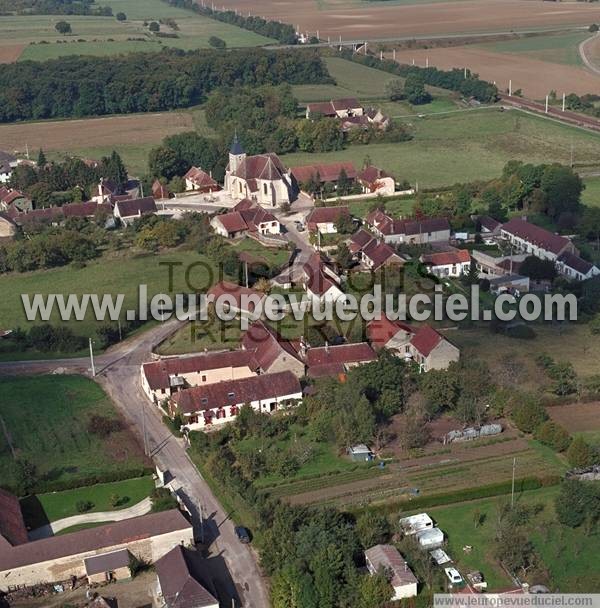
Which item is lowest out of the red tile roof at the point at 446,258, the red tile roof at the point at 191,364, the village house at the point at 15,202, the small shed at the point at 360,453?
the small shed at the point at 360,453

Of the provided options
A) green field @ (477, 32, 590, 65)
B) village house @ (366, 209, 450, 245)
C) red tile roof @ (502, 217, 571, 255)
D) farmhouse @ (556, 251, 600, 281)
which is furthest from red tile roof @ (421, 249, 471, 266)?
green field @ (477, 32, 590, 65)

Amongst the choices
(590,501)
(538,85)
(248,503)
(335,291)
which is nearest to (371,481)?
(248,503)

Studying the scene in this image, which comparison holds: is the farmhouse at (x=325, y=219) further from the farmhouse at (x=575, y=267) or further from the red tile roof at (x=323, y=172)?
the farmhouse at (x=575, y=267)

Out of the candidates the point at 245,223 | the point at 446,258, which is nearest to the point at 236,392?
the point at 446,258

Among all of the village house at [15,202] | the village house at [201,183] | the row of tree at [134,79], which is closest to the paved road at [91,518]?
the village house at [15,202]

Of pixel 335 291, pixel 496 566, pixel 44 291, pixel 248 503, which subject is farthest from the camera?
pixel 44 291

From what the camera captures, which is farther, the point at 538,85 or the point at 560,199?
the point at 538,85

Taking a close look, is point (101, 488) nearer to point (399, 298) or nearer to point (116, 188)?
point (399, 298)
